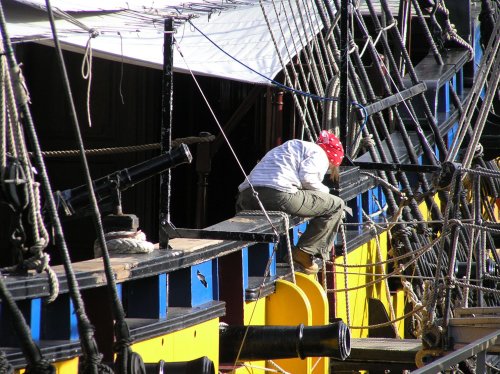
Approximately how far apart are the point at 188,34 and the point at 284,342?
16.6 feet

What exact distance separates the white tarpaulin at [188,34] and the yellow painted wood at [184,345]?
181 cm

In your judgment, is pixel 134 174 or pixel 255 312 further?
pixel 255 312

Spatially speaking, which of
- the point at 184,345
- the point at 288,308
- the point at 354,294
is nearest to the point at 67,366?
the point at 184,345

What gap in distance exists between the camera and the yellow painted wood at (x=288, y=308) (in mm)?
6324

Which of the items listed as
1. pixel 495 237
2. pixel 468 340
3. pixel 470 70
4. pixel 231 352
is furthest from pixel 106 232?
pixel 470 70

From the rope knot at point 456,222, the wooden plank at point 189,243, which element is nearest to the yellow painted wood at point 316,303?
the rope knot at point 456,222

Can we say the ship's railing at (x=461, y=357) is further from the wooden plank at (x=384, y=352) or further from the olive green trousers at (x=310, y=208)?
the olive green trousers at (x=310, y=208)

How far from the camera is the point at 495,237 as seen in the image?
10.5 meters

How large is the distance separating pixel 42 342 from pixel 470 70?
357 inches

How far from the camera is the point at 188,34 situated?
9.82 metres

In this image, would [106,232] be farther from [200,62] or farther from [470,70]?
[470,70]

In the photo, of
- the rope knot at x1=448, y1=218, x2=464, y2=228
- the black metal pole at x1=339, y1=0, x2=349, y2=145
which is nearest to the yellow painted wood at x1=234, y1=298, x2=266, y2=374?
the rope knot at x1=448, y1=218, x2=464, y2=228

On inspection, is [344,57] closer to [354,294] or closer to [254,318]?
[354,294]

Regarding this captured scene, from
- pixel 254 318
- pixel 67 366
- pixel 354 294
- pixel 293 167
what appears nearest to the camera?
pixel 67 366
